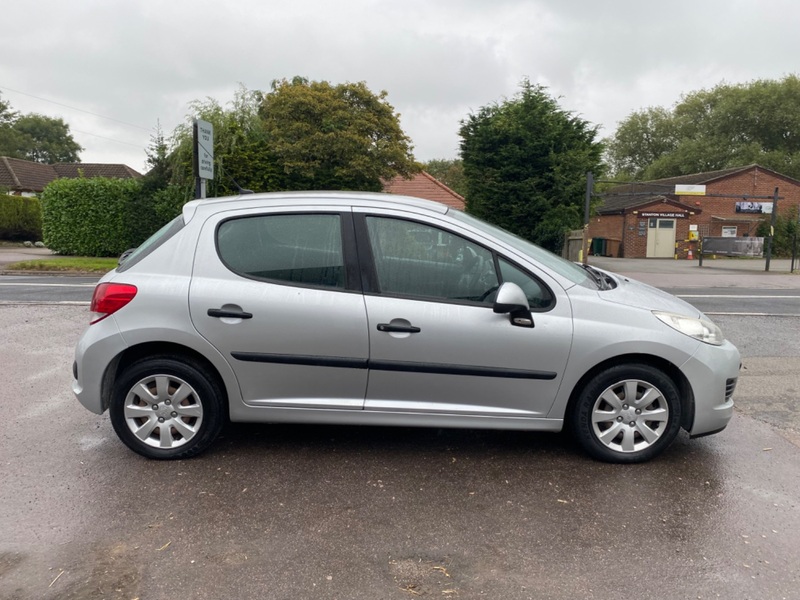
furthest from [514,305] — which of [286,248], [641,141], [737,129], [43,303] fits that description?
[641,141]

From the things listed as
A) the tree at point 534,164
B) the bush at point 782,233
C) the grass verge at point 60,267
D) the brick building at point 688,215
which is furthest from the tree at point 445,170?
the grass verge at point 60,267

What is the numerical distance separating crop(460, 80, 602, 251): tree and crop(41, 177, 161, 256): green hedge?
1202 cm

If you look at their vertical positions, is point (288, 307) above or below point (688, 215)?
below

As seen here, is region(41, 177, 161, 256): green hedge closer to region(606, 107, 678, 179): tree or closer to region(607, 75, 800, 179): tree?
region(607, 75, 800, 179): tree

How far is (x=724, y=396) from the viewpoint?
12.9ft

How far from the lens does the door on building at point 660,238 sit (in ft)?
128

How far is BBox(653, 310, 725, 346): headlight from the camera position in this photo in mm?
3893

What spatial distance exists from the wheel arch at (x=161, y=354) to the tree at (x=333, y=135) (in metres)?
18.1

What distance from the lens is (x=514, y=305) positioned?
366 centimetres

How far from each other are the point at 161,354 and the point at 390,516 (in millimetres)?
1795

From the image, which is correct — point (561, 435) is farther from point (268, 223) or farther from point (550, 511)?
point (268, 223)

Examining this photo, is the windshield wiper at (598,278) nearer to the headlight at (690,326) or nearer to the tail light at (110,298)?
the headlight at (690,326)

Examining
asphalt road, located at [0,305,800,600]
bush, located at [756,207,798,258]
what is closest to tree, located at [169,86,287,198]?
asphalt road, located at [0,305,800,600]

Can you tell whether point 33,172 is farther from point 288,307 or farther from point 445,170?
point 288,307
